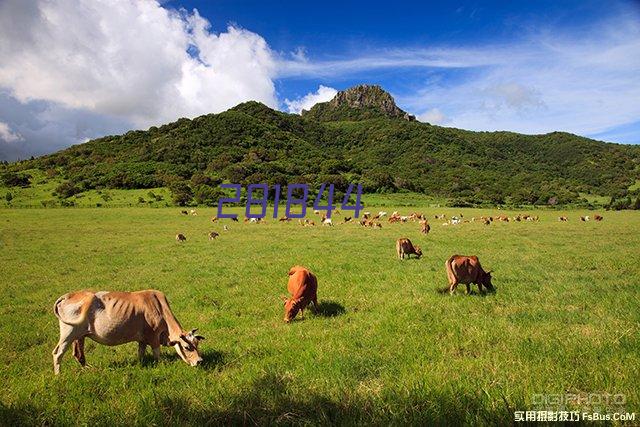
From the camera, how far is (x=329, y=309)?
36.7 feet

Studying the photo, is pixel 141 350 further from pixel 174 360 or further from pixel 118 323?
pixel 118 323

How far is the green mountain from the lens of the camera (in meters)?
102

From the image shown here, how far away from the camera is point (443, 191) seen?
125812mm

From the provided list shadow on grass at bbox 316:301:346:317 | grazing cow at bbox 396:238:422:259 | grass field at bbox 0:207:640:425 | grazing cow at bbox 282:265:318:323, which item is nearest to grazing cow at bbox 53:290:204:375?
grass field at bbox 0:207:640:425

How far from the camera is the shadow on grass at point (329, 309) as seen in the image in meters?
10.7

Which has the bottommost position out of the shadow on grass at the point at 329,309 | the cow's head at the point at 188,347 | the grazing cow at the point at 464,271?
the shadow on grass at the point at 329,309

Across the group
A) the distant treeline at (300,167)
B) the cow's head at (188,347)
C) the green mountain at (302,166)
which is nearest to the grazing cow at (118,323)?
the cow's head at (188,347)

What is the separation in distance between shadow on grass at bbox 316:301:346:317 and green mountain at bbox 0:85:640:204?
224 feet

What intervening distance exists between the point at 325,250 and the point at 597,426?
19430mm

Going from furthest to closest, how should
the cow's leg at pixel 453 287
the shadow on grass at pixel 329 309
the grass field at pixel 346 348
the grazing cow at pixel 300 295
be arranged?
the cow's leg at pixel 453 287 → the shadow on grass at pixel 329 309 → the grazing cow at pixel 300 295 → the grass field at pixel 346 348

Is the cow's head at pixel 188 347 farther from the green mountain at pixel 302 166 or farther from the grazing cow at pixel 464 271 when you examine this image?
the green mountain at pixel 302 166

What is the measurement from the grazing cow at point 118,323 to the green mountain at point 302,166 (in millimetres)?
71182

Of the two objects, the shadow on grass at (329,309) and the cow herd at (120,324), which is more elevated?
the cow herd at (120,324)

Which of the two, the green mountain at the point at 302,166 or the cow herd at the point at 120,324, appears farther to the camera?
the green mountain at the point at 302,166
